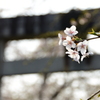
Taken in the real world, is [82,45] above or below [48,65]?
above

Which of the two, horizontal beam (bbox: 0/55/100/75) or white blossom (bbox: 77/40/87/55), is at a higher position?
white blossom (bbox: 77/40/87/55)

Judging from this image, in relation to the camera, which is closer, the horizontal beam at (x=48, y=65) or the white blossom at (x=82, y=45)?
the white blossom at (x=82, y=45)

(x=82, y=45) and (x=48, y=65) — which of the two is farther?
(x=48, y=65)

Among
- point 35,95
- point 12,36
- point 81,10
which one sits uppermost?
point 81,10

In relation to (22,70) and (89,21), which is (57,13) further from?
(22,70)

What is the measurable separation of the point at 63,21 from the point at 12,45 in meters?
5.12

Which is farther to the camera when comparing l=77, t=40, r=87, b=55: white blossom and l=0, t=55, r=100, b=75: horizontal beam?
l=0, t=55, r=100, b=75: horizontal beam

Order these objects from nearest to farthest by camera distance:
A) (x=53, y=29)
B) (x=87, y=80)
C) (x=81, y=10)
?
(x=81, y=10) → (x=53, y=29) → (x=87, y=80)

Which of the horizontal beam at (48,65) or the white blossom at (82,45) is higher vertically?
the white blossom at (82,45)

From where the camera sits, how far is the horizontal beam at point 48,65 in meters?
3.02

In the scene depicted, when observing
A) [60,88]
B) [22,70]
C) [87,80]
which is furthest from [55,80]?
[22,70]

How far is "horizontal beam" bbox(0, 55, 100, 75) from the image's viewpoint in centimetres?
302

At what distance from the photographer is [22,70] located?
3.23m

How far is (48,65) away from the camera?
123 inches
